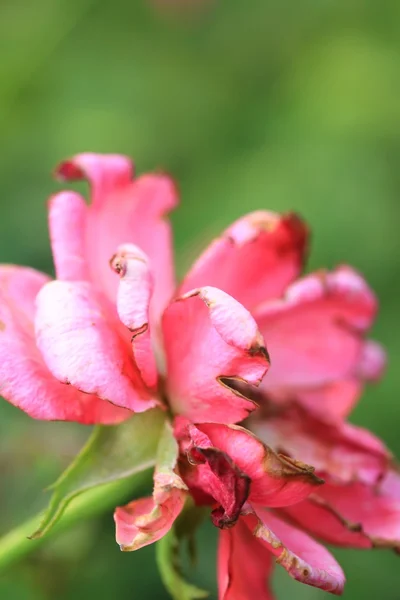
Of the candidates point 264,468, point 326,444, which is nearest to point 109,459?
point 264,468

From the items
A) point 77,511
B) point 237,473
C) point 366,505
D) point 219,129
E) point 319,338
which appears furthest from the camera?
point 219,129

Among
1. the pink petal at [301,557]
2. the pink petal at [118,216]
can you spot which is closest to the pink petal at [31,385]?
the pink petal at [118,216]

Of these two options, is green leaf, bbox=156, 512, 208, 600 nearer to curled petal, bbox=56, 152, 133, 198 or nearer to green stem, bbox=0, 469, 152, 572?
green stem, bbox=0, 469, 152, 572

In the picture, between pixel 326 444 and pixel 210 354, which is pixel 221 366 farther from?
pixel 326 444

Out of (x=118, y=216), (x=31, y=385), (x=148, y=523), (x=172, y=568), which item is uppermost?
(x=118, y=216)

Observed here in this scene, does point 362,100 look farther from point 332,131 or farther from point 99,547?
point 99,547

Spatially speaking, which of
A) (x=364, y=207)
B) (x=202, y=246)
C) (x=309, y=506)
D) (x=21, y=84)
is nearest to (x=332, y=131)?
(x=364, y=207)

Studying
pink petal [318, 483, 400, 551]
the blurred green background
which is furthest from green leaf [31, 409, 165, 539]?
the blurred green background
